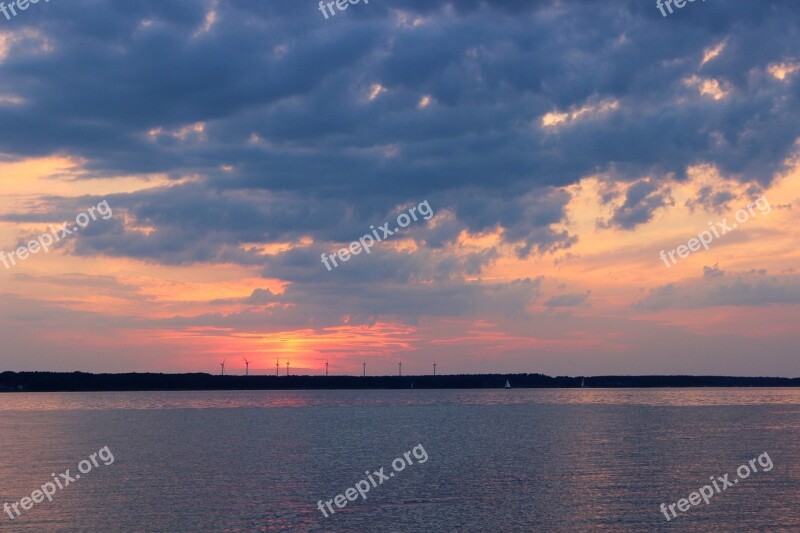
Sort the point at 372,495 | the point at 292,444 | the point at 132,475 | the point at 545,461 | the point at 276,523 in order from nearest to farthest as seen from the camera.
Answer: the point at 276,523 < the point at 372,495 < the point at 132,475 < the point at 545,461 < the point at 292,444

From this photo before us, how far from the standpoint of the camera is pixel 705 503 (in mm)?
53125

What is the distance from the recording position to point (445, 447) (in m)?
91.4

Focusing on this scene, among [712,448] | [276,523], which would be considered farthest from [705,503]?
[712,448]

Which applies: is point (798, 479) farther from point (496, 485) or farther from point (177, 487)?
point (177, 487)

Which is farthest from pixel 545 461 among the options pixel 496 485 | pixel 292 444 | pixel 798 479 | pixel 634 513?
pixel 292 444

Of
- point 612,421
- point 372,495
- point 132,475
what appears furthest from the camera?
point 612,421

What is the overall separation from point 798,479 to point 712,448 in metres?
23.8

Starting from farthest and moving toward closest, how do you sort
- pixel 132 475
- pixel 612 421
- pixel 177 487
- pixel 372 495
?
pixel 612 421 → pixel 132 475 → pixel 177 487 → pixel 372 495

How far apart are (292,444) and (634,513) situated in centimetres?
5496

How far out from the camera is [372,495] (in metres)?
56.6

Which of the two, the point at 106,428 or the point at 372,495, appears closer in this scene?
the point at 372,495

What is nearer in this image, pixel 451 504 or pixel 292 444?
pixel 451 504

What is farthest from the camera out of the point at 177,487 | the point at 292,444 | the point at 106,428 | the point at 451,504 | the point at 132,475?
the point at 106,428

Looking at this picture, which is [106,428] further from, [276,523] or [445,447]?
[276,523]
